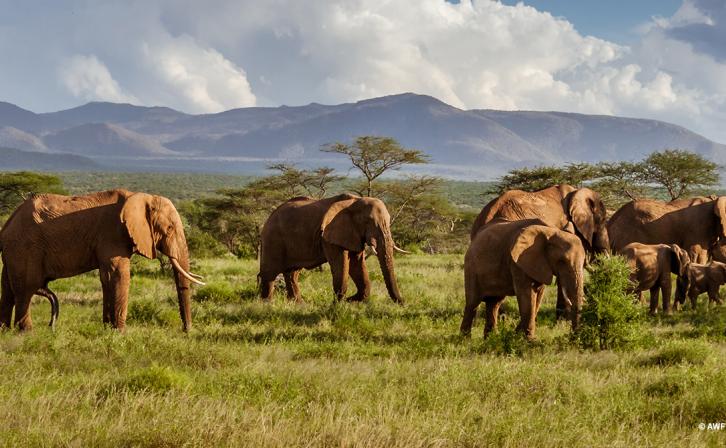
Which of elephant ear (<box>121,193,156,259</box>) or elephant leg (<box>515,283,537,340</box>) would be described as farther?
elephant ear (<box>121,193,156,259</box>)

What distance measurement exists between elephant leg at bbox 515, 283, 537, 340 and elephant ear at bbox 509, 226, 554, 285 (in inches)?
9.5

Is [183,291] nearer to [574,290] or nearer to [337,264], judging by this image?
[337,264]

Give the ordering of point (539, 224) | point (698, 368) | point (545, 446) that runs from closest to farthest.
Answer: point (545, 446)
point (698, 368)
point (539, 224)

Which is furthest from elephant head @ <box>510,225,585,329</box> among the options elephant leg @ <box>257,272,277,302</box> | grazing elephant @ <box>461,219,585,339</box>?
elephant leg @ <box>257,272,277,302</box>

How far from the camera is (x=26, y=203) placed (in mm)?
11406

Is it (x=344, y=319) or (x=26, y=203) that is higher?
(x=26, y=203)

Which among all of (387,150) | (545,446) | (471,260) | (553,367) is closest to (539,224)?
(471,260)

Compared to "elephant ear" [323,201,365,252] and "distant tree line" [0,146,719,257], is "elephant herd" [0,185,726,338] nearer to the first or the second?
"elephant ear" [323,201,365,252]

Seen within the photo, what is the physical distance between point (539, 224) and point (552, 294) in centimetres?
673

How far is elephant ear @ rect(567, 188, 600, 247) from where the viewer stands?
44.8 feet

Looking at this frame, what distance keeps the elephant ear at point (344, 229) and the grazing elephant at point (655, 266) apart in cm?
548

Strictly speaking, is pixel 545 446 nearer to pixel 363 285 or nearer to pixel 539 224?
pixel 539 224

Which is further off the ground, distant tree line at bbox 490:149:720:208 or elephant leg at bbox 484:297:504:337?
distant tree line at bbox 490:149:720:208

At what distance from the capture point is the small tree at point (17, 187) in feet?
181
